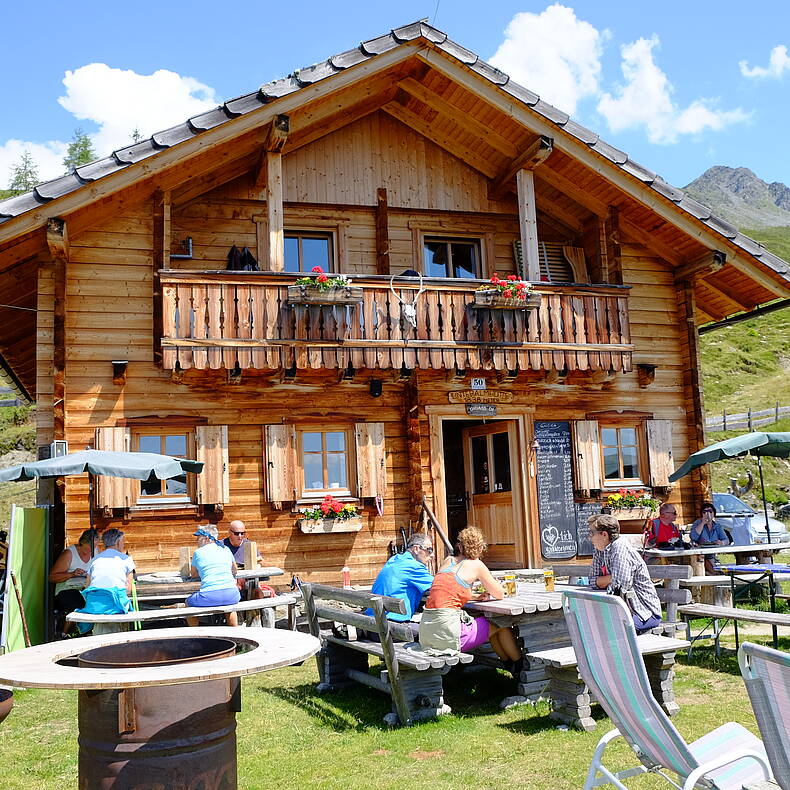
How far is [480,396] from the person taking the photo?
43.1ft

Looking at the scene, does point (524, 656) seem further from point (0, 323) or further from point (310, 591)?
point (0, 323)

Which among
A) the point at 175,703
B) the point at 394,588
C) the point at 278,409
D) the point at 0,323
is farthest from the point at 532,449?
the point at 175,703

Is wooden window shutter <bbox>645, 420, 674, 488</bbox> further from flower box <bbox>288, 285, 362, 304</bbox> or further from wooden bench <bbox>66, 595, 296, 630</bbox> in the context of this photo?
wooden bench <bbox>66, 595, 296, 630</bbox>

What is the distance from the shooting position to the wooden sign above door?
1306 cm

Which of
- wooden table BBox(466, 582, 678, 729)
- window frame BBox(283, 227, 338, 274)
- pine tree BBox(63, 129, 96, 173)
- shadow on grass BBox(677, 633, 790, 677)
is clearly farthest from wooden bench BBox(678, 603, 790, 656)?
pine tree BBox(63, 129, 96, 173)

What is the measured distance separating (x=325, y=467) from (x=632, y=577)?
6533 millimetres

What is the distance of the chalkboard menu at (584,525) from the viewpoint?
13.2 meters

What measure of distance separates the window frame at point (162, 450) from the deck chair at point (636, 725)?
7782 millimetres

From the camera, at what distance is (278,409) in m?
12.3

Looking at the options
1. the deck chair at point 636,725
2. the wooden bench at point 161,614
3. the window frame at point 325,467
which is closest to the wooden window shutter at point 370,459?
the window frame at point 325,467

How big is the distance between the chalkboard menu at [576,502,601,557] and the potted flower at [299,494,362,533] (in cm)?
361

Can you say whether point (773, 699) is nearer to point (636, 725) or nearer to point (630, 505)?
point (636, 725)

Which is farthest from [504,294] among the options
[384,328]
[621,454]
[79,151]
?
[79,151]

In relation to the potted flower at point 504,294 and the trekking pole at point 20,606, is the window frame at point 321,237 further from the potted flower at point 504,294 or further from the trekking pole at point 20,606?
the trekking pole at point 20,606
